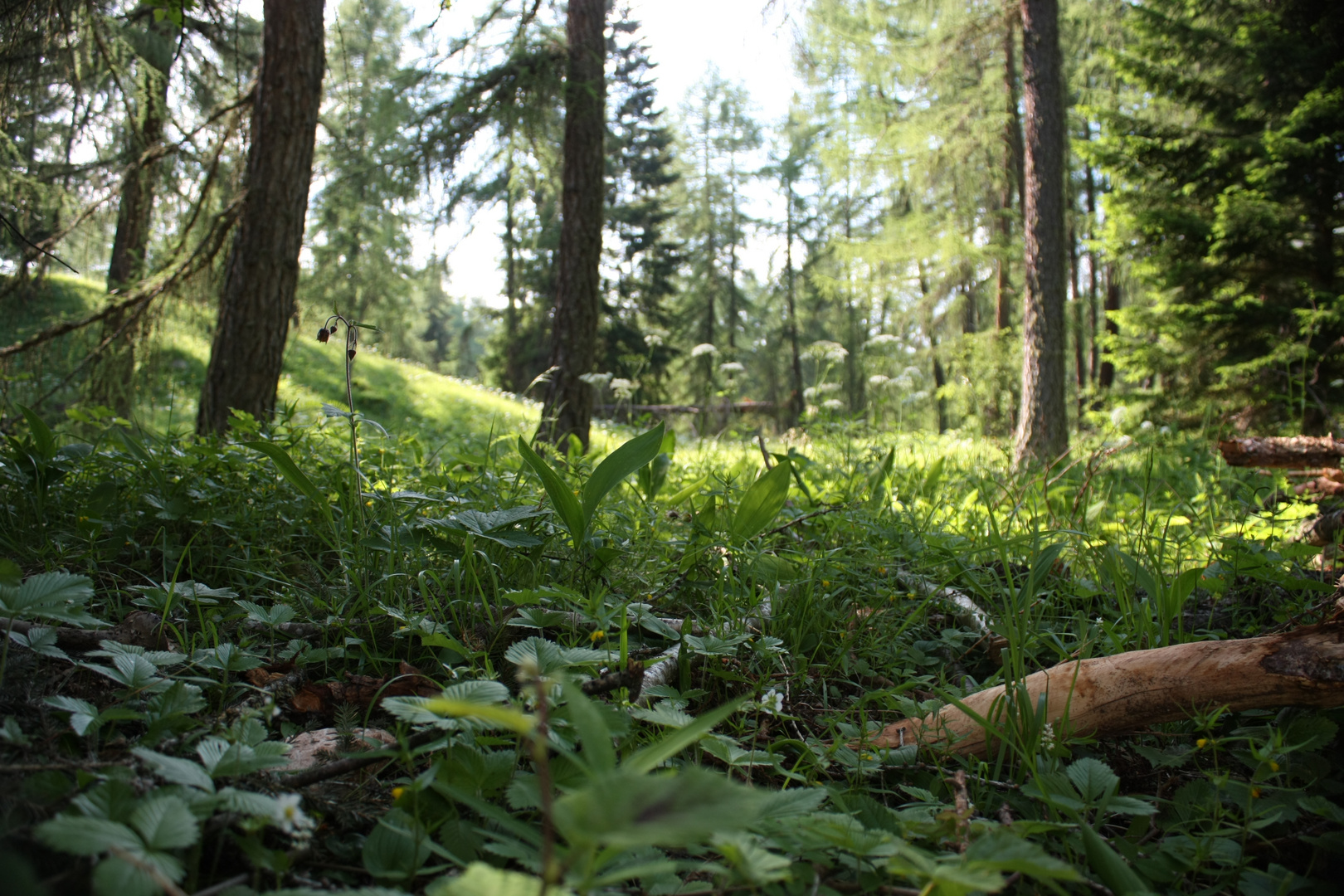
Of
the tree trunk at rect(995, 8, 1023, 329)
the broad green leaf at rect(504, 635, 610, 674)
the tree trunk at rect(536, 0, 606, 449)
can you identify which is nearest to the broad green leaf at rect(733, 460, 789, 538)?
the broad green leaf at rect(504, 635, 610, 674)

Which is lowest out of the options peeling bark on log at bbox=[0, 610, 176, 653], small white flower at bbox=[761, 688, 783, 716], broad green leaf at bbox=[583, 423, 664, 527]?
small white flower at bbox=[761, 688, 783, 716]

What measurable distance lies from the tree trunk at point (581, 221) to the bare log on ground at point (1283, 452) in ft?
12.7

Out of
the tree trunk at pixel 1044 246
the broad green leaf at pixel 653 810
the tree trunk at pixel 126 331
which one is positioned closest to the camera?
the broad green leaf at pixel 653 810

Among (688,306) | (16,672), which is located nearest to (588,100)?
(16,672)

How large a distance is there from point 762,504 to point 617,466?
17.6 inches

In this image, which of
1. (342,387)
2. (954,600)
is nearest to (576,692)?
(954,600)

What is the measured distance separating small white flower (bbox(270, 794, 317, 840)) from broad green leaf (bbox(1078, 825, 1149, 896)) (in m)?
0.96

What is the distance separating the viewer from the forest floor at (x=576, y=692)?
704mm

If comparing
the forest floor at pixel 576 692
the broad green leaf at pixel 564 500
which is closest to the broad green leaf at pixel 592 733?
the forest floor at pixel 576 692

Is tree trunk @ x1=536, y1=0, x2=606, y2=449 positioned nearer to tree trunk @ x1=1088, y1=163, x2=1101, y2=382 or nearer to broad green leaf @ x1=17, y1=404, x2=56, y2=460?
broad green leaf @ x1=17, y1=404, x2=56, y2=460

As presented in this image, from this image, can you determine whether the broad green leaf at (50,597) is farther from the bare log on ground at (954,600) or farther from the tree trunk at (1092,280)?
the tree trunk at (1092,280)

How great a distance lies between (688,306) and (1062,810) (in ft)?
85.7

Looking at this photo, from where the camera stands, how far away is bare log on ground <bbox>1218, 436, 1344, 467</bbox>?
2.55m

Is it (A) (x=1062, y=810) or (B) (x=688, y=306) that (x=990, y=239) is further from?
(B) (x=688, y=306)
